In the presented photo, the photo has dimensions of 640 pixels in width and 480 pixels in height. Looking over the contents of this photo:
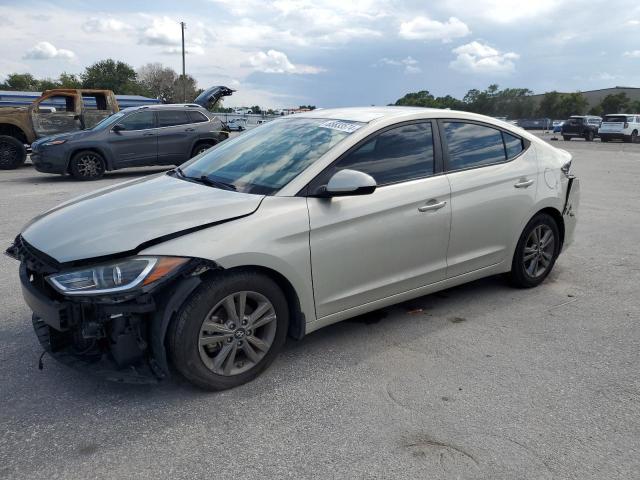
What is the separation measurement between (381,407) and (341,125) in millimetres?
1926

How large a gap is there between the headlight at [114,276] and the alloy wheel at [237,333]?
0.37 m

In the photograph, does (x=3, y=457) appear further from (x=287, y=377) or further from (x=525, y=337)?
(x=525, y=337)

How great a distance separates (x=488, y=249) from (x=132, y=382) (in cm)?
284

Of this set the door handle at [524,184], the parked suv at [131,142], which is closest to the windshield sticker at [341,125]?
the door handle at [524,184]

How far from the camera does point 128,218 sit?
298cm

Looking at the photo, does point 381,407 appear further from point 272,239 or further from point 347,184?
point 347,184

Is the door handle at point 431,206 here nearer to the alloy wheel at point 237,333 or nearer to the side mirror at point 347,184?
the side mirror at point 347,184

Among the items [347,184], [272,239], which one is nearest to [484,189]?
[347,184]

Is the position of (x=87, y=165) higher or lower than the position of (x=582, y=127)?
lower

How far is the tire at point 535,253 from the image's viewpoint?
4535mm

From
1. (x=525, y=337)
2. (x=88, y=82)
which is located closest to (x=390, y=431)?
(x=525, y=337)

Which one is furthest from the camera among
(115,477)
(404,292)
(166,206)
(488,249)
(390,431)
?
(488,249)

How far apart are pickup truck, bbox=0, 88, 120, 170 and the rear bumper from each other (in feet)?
43.7

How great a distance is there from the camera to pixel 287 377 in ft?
10.6
